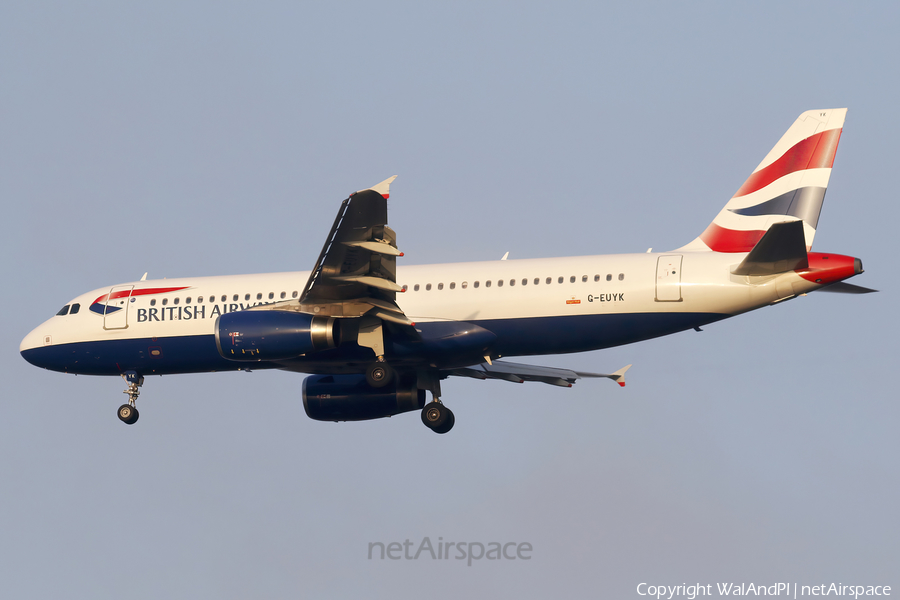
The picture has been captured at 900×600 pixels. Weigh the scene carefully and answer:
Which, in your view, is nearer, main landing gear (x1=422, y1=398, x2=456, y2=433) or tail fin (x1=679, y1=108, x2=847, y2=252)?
tail fin (x1=679, y1=108, x2=847, y2=252)

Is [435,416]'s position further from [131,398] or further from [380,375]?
[131,398]

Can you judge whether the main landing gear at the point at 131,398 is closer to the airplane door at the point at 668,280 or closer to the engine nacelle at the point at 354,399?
the engine nacelle at the point at 354,399

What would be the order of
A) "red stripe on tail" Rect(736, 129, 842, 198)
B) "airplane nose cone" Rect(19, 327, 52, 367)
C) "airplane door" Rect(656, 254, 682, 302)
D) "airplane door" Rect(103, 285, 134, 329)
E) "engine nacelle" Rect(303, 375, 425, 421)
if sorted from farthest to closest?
"airplane nose cone" Rect(19, 327, 52, 367)
"engine nacelle" Rect(303, 375, 425, 421)
"airplane door" Rect(103, 285, 134, 329)
"red stripe on tail" Rect(736, 129, 842, 198)
"airplane door" Rect(656, 254, 682, 302)

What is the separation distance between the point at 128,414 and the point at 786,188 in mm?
18385

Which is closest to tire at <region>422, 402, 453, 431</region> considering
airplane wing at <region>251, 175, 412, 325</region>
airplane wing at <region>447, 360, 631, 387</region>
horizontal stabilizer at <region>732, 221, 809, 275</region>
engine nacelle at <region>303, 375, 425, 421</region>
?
engine nacelle at <region>303, 375, 425, 421</region>

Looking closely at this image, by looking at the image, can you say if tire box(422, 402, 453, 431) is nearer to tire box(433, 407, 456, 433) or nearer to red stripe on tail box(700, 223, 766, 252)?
tire box(433, 407, 456, 433)

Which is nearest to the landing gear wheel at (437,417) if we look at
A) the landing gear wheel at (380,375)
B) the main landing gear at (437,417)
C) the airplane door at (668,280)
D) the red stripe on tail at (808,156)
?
the main landing gear at (437,417)

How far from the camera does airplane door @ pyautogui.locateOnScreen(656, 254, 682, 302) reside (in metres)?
26.4

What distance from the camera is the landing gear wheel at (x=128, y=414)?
1225 inches

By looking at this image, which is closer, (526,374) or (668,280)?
(668,280)

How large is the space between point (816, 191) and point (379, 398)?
12.6 m

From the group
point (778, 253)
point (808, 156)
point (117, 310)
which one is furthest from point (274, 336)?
point (808, 156)

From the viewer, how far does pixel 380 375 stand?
27906 millimetres

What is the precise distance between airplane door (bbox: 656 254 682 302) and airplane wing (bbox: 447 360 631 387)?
18.5ft
